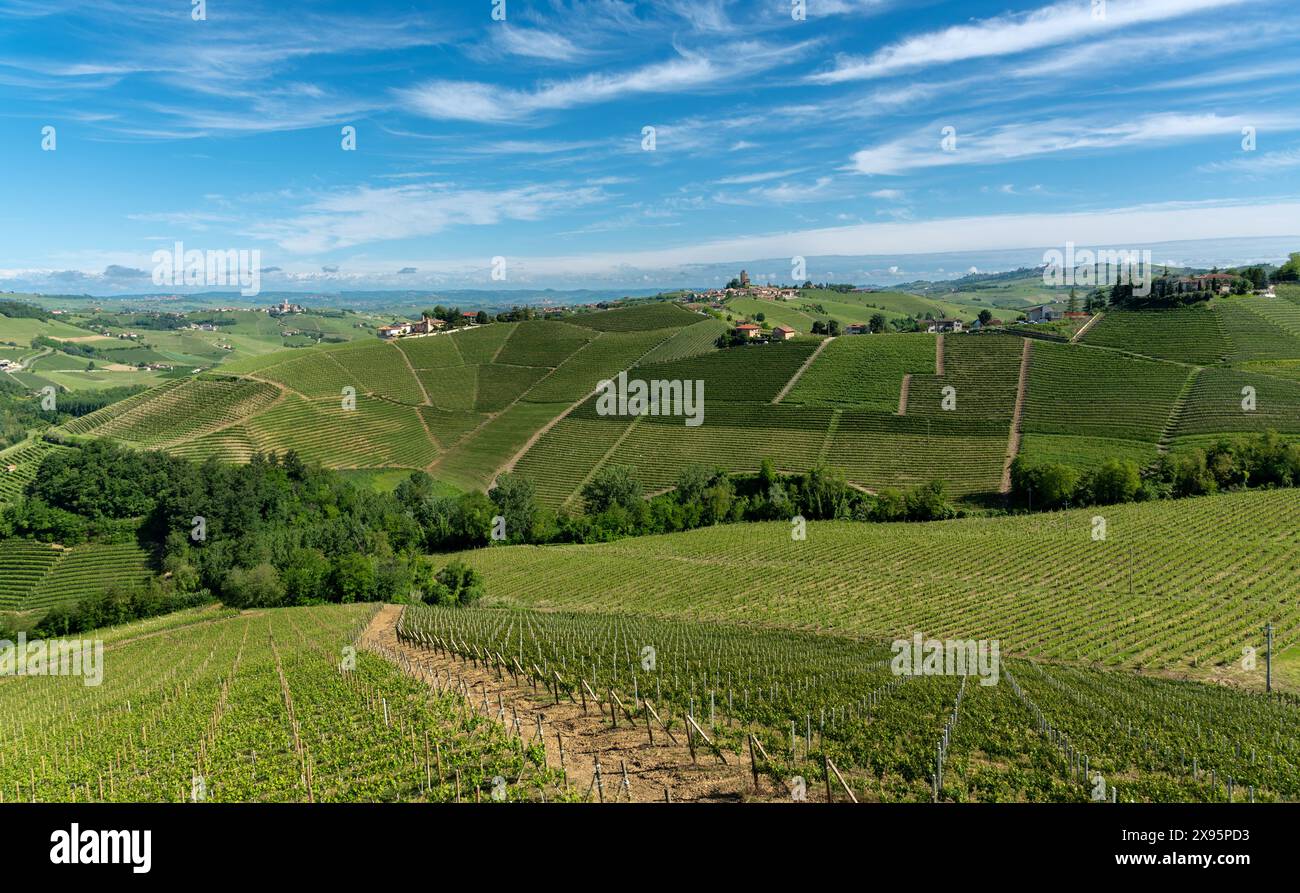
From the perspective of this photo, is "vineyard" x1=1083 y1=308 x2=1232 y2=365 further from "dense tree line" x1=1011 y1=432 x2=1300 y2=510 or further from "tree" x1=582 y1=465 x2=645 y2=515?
"tree" x1=582 y1=465 x2=645 y2=515

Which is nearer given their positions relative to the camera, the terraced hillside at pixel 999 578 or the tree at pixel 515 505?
the terraced hillside at pixel 999 578

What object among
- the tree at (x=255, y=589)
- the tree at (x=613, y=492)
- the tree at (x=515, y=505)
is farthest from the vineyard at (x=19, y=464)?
the tree at (x=613, y=492)

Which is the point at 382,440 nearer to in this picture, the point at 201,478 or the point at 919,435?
the point at 201,478

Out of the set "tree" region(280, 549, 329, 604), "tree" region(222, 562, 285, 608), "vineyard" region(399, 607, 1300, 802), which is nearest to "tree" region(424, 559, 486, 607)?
"tree" region(280, 549, 329, 604)

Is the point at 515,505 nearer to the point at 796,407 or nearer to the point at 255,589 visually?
the point at 255,589

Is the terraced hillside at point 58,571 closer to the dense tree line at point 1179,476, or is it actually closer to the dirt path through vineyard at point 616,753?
the dirt path through vineyard at point 616,753

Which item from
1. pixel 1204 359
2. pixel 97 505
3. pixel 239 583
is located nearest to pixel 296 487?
pixel 97 505
